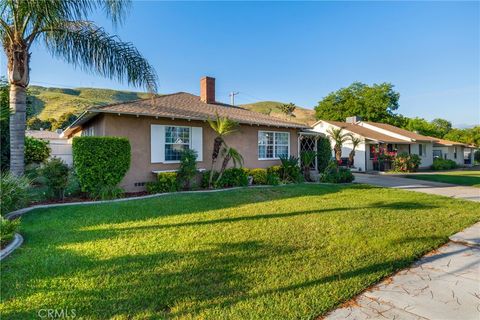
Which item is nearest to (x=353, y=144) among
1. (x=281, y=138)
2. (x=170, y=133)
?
(x=281, y=138)

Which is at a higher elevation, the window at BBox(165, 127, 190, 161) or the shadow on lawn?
the window at BBox(165, 127, 190, 161)

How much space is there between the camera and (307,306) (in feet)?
9.60

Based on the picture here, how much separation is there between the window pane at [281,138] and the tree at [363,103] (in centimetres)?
3354

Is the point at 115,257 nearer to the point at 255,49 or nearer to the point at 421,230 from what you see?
the point at 421,230

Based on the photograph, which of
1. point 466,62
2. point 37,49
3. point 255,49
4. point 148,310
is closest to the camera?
point 148,310

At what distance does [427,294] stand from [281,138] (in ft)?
41.0

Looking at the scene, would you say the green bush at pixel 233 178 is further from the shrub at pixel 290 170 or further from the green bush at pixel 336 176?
the green bush at pixel 336 176

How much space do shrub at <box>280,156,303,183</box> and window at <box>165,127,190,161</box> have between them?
17.6ft

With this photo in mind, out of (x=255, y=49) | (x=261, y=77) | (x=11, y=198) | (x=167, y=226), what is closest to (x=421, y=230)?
(x=167, y=226)

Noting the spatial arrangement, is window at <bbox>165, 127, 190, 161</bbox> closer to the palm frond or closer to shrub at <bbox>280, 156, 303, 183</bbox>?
the palm frond

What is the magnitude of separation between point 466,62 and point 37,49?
17.6m

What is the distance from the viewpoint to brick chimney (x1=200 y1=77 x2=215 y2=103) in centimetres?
1633

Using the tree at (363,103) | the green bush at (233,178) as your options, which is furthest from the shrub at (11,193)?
the tree at (363,103)

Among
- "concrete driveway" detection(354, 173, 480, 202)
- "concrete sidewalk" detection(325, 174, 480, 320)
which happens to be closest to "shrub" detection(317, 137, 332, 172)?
"concrete driveway" detection(354, 173, 480, 202)
